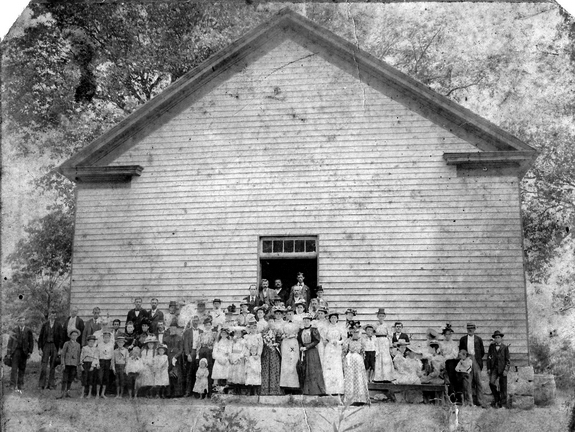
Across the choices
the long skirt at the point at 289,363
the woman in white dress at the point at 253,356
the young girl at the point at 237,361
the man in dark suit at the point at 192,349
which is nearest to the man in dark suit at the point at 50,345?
the man in dark suit at the point at 192,349

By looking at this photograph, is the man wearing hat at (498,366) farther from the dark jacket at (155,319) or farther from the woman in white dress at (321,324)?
the dark jacket at (155,319)

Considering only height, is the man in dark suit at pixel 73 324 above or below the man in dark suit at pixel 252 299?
below

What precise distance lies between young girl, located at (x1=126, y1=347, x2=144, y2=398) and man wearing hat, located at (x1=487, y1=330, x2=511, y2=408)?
4.12 m

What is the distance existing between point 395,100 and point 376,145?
0.65 meters

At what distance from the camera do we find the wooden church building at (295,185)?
8.79 m

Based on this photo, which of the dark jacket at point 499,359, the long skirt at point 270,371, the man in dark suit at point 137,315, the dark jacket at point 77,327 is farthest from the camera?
the man in dark suit at point 137,315

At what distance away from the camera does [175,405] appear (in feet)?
26.3

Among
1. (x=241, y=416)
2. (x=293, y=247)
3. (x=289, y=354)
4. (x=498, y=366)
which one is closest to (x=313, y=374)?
(x=289, y=354)

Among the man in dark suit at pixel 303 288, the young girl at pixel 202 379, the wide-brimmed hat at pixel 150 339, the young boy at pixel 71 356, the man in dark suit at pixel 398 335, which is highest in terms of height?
the man in dark suit at pixel 303 288

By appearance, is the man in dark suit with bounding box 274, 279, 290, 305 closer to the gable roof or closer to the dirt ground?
the dirt ground

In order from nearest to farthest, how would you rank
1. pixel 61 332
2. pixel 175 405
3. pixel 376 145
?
1. pixel 175 405
2. pixel 61 332
3. pixel 376 145

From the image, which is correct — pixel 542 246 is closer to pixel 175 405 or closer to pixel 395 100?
pixel 395 100

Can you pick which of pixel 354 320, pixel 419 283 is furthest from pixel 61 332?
→ pixel 419 283

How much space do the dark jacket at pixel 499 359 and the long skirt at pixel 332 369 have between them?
175 centimetres
